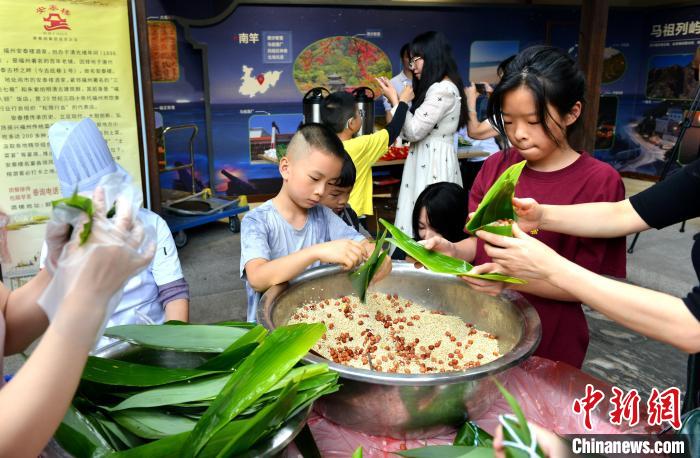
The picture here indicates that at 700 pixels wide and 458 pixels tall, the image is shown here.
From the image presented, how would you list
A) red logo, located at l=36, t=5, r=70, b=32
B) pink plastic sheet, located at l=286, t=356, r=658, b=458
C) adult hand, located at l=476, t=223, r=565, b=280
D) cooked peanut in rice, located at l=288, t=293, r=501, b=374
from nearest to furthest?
pink plastic sheet, located at l=286, t=356, r=658, b=458
adult hand, located at l=476, t=223, r=565, b=280
cooked peanut in rice, located at l=288, t=293, r=501, b=374
red logo, located at l=36, t=5, r=70, b=32

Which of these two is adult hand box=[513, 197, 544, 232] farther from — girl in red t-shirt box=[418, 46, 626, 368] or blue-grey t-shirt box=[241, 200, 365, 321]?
blue-grey t-shirt box=[241, 200, 365, 321]

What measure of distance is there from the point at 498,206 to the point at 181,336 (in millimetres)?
966

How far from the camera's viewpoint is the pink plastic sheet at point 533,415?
1282 millimetres

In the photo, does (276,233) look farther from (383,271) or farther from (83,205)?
(83,205)

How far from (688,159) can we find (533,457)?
28.3 ft

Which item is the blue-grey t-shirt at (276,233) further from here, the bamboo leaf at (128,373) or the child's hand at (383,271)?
the bamboo leaf at (128,373)

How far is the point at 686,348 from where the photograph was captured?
4.14 ft

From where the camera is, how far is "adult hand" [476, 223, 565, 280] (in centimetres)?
143

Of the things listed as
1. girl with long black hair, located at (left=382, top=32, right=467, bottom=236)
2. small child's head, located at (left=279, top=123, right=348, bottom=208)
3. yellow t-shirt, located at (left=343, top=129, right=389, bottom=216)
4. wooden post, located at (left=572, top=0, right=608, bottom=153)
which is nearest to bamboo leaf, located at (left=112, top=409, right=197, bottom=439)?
small child's head, located at (left=279, top=123, right=348, bottom=208)

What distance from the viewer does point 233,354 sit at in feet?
4.08

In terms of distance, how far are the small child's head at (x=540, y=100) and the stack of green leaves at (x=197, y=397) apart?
1.02m

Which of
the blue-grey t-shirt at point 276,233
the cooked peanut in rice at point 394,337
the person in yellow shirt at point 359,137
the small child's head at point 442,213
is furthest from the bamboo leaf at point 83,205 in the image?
the person in yellow shirt at point 359,137

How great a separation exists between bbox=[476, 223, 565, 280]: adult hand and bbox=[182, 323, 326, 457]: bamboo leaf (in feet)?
1.91

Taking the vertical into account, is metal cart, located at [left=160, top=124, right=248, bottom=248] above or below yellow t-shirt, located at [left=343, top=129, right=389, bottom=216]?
below
